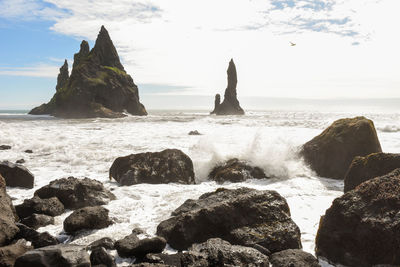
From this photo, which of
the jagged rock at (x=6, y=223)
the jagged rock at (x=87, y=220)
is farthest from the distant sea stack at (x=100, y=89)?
the jagged rock at (x=87, y=220)

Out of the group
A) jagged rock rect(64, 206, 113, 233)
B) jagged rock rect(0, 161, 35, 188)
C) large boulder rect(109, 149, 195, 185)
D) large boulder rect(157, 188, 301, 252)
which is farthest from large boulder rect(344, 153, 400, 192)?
jagged rock rect(0, 161, 35, 188)

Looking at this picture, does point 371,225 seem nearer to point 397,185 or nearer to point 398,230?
point 398,230

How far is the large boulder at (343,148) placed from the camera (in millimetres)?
9227

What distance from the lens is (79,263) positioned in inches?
139

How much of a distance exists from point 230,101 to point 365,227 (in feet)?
351

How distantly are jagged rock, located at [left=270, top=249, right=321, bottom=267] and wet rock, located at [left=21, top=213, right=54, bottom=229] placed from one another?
4004 mm

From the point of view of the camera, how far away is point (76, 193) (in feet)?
21.2

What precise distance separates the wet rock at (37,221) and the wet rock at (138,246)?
1839mm

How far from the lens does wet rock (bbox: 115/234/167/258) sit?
161 inches

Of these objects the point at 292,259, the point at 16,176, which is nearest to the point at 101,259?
the point at 292,259

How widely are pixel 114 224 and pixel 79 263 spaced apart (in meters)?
1.75

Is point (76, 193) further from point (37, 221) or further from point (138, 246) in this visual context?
point (138, 246)

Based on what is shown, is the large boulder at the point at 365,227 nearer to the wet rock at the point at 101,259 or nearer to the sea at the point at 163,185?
the sea at the point at 163,185

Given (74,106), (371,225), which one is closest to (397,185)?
(371,225)
